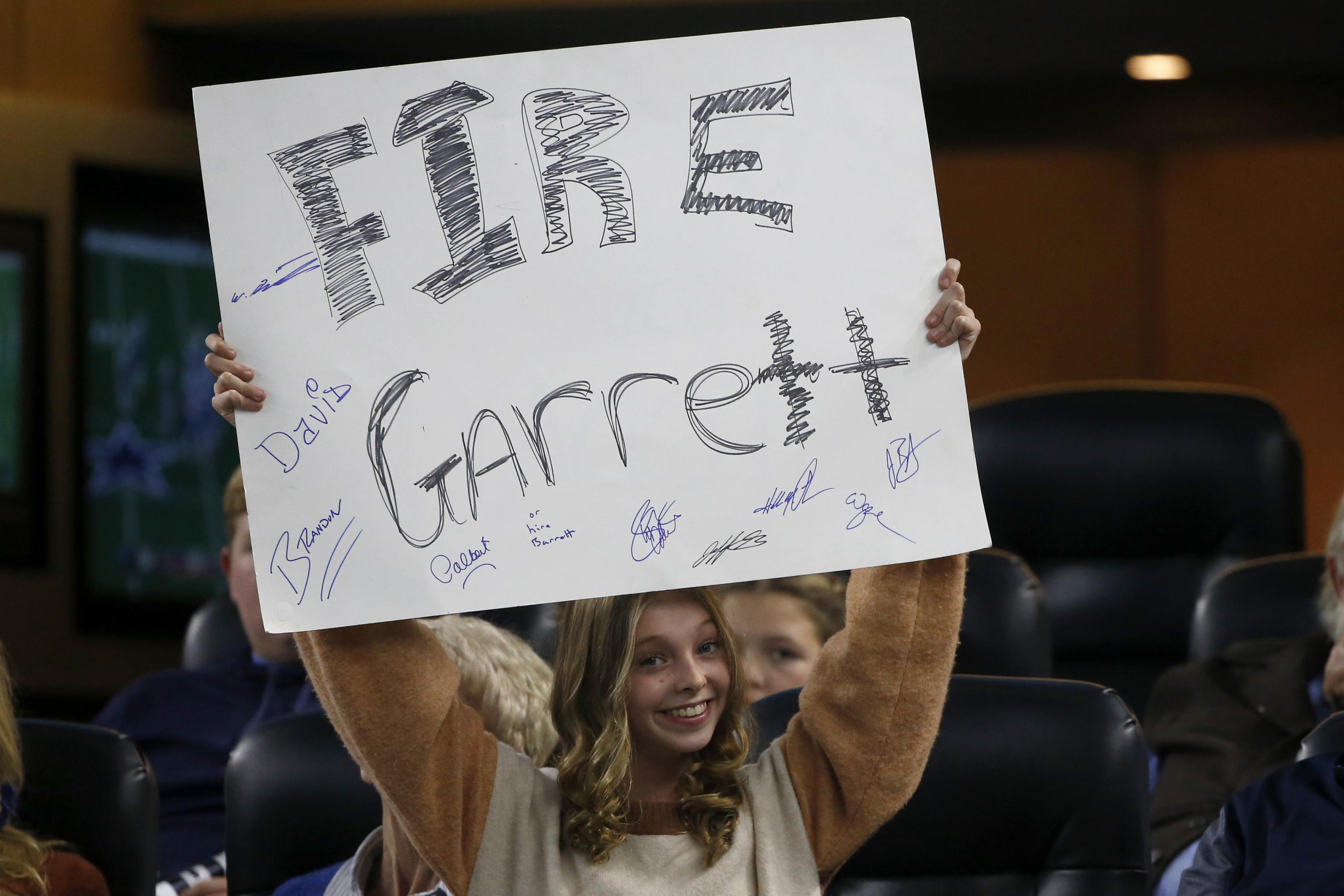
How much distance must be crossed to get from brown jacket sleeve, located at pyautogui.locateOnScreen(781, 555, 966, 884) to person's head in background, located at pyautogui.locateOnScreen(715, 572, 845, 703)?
2.28 feet

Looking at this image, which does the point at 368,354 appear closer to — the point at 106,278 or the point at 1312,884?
the point at 1312,884

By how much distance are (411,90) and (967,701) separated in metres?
0.88

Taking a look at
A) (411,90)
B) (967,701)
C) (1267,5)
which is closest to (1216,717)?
(967,701)

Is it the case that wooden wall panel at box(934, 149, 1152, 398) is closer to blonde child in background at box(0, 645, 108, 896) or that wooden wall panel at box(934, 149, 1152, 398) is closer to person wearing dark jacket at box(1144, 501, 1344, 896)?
person wearing dark jacket at box(1144, 501, 1344, 896)

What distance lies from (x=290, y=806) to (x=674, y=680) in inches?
23.7

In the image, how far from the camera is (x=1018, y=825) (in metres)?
1.68

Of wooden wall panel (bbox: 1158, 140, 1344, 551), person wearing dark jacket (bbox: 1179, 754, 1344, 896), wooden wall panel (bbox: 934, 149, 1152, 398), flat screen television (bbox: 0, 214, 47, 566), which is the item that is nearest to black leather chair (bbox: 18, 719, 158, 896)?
person wearing dark jacket (bbox: 1179, 754, 1344, 896)

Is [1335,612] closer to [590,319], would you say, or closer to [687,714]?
[687,714]

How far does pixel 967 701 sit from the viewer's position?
5.66 feet
